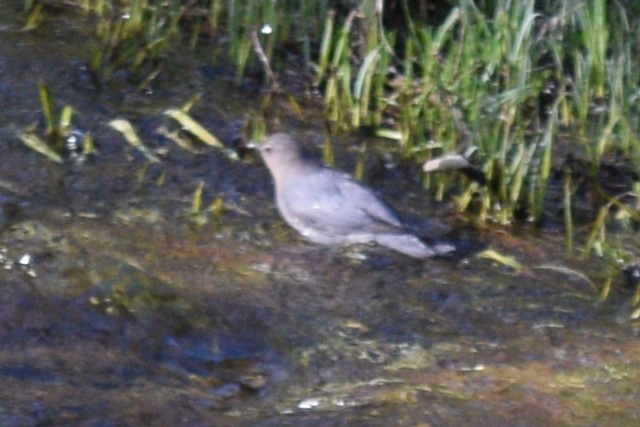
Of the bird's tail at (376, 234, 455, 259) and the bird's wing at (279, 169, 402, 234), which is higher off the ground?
the bird's wing at (279, 169, 402, 234)

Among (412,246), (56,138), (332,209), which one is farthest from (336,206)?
(56,138)

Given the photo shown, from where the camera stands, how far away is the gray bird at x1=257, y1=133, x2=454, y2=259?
15.6 ft

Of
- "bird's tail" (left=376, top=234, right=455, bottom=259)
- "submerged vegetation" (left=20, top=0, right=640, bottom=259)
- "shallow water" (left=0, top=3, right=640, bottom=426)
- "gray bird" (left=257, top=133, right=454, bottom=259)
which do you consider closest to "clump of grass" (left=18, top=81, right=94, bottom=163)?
"shallow water" (left=0, top=3, right=640, bottom=426)

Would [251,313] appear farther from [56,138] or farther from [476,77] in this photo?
[476,77]

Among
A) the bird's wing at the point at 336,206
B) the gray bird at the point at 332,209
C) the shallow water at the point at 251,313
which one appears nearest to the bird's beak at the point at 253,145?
the shallow water at the point at 251,313

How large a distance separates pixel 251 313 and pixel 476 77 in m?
1.73

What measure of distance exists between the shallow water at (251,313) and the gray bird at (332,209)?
0.07 metres

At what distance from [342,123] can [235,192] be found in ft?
2.53

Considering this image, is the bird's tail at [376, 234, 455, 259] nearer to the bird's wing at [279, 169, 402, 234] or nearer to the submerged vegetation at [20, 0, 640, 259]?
the bird's wing at [279, 169, 402, 234]

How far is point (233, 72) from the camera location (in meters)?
6.07

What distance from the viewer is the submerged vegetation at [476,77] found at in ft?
16.3

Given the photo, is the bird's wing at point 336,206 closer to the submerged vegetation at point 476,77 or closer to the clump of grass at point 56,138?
the submerged vegetation at point 476,77

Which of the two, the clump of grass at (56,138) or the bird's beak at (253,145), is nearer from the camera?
the clump of grass at (56,138)

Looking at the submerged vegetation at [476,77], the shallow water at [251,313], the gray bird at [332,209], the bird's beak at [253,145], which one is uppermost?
the submerged vegetation at [476,77]
